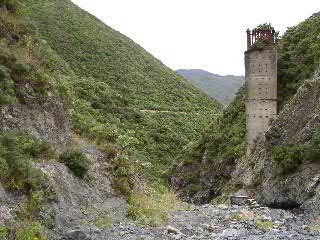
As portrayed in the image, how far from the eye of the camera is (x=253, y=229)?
14.9 m

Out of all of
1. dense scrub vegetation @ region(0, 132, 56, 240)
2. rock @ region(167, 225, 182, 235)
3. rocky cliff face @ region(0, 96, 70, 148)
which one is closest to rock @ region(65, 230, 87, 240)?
dense scrub vegetation @ region(0, 132, 56, 240)

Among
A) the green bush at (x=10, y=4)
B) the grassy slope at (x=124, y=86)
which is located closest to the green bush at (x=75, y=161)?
the green bush at (x=10, y=4)

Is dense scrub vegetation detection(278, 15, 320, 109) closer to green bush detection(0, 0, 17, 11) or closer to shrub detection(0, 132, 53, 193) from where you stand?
green bush detection(0, 0, 17, 11)

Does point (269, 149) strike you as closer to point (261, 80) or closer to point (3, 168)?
point (261, 80)

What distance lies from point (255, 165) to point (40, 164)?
704 inches

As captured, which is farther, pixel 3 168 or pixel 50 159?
pixel 50 159

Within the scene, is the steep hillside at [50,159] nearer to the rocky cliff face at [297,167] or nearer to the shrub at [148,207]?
the shrub at [148,207]

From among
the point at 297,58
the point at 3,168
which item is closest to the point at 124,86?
the point at 297,58

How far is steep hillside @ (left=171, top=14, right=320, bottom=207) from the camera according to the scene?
24.2 metres

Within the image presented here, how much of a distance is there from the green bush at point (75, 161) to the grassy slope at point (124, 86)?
2310 centimetres

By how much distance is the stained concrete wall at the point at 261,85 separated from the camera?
2973 cm

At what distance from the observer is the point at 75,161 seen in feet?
49.2

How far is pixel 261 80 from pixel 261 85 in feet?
0.96

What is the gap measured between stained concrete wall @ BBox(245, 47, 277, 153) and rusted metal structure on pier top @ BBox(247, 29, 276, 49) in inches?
25.1
